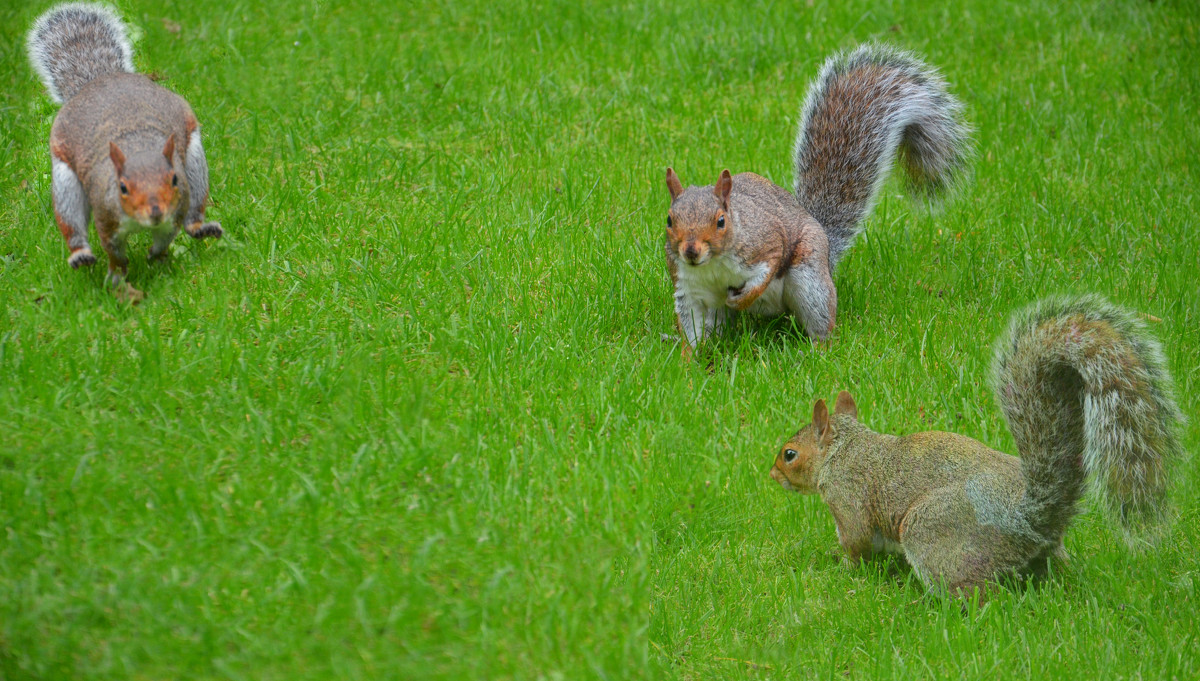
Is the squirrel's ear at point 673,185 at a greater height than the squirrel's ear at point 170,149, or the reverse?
the squirrel's ear at point 170,149

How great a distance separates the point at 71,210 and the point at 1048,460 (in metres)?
2.91

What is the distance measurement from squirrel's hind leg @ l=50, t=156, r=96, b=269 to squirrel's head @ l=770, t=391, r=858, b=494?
2.20m

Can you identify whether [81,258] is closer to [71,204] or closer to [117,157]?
[71,204]

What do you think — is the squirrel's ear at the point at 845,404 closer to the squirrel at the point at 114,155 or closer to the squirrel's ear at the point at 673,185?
the squirrel's ear at the point at 673,185

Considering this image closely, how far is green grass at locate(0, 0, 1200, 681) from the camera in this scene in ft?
7.38

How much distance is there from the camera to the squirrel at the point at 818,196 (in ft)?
11.9

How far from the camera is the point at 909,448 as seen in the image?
9.42 ft

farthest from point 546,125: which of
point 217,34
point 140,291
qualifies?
point 140,291

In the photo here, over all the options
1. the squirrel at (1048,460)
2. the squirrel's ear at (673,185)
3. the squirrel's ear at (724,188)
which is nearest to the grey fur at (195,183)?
the squirrel's ear at (673,185)

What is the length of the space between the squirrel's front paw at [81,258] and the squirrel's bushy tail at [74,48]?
2.98 ft

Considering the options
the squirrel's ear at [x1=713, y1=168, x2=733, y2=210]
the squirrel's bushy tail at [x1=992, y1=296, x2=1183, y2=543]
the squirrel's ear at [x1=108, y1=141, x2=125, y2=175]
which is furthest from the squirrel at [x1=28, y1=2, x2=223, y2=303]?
the squirrel's bushy tail at [x1=992, y1=296, x2=1183, y2=543]

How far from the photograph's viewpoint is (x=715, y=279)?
12.1ft

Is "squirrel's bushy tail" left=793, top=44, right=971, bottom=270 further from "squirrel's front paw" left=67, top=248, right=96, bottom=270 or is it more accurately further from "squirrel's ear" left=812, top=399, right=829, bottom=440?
"squirrel's front paw" left=67, top=248, right=96, bottom=270

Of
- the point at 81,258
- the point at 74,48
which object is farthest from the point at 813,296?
the point at 74,48
